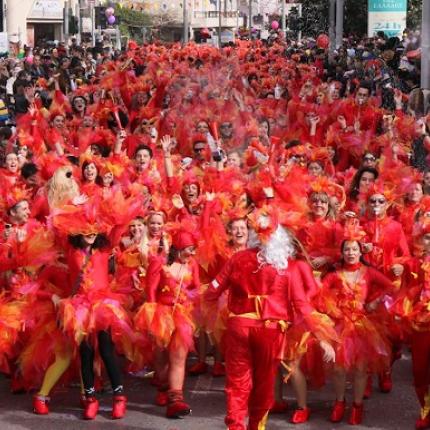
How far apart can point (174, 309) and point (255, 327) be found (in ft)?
3.75

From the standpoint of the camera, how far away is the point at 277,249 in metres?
6.95

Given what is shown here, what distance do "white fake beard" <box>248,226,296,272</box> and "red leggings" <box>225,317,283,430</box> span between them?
0.37m

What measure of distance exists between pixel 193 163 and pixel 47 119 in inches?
137

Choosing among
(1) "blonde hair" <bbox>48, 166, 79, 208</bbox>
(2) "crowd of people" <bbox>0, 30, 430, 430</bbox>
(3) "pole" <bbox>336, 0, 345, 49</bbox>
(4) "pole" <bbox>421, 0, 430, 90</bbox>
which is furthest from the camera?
(3) "pole" <bbox>336, 0, 345, 49</bbox>

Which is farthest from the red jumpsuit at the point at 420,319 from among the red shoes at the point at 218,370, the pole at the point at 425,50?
the pole at the point at 425,50

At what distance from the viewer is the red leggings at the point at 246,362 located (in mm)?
6867

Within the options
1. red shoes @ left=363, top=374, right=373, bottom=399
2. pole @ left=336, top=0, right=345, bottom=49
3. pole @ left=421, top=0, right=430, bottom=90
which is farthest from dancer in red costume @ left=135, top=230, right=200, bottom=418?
pole @ left=336, top=0, right=345, bottom=49

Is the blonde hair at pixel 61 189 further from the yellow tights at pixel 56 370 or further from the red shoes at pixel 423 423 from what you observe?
the red shoes at pixel 423 423

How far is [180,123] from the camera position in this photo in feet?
49.9

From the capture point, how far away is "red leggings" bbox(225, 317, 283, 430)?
6867mm

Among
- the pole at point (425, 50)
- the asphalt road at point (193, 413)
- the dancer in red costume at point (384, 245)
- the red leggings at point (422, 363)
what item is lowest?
the asphalt road at point (193, 413)

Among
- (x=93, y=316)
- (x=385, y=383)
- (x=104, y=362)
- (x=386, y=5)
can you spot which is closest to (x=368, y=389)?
(x=385, y=383)

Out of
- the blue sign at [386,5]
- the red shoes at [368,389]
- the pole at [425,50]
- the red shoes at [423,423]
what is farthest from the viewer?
the blue sign at [386,5]

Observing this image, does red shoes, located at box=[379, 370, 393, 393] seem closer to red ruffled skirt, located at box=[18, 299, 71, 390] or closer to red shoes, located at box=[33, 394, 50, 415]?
red ruffled skirt, located at box=[18, 299, 71, 390]
